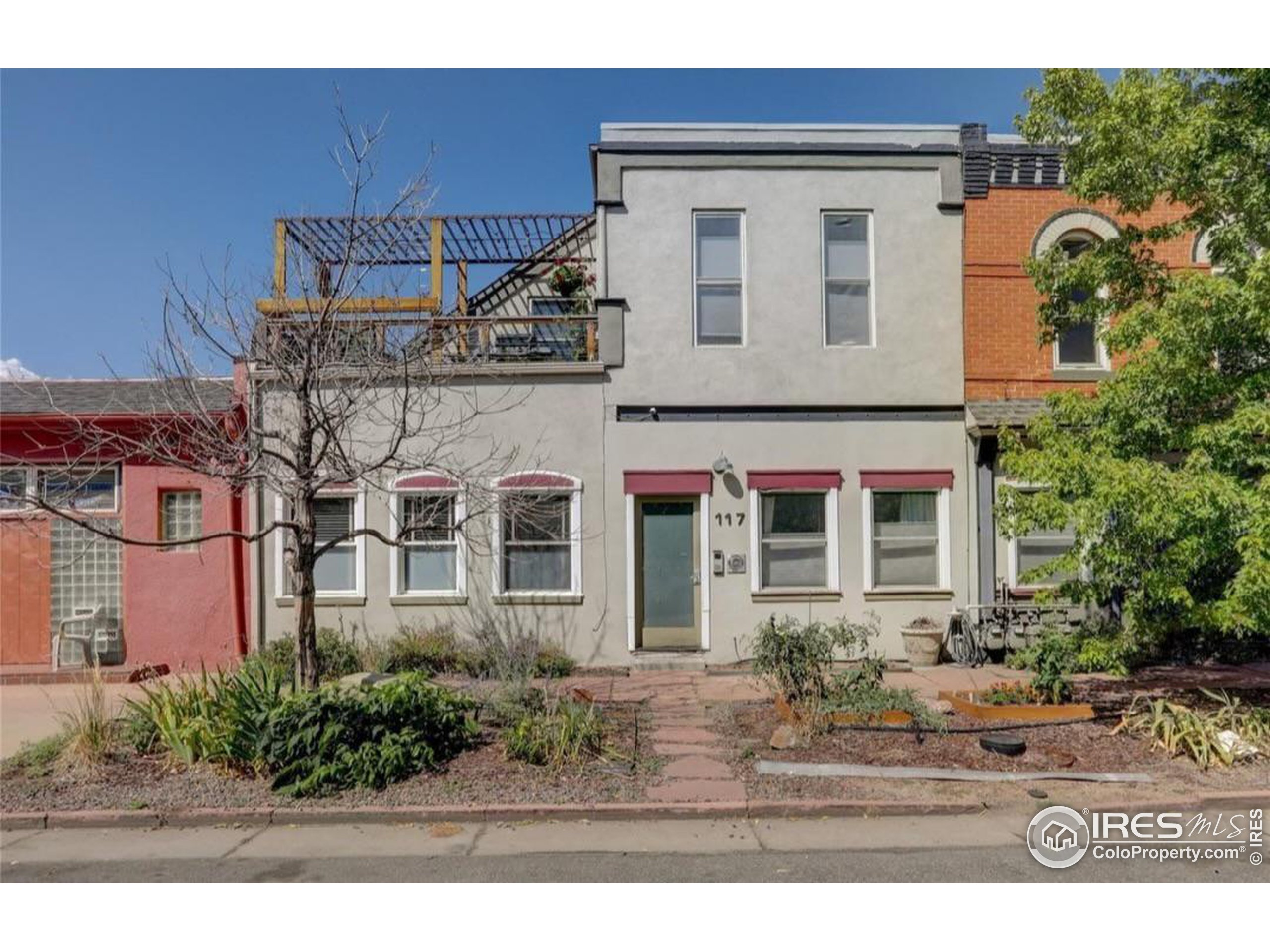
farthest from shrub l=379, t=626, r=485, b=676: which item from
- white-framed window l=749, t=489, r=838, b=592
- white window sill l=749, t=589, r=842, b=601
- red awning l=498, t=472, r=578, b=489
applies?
white-framed window l=749, t=489, r=838, b=592

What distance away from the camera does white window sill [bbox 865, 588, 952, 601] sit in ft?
38.2

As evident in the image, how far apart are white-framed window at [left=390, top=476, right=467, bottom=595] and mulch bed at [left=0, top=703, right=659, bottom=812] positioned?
15.0 ft

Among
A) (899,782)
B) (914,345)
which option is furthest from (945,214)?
(899,782)

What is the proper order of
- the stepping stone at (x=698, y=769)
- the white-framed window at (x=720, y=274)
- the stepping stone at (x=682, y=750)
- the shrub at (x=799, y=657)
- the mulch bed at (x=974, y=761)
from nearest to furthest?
the mulch bed at (x=974, y=761)
the stepping stone at (x=698, y=769)
the stepping stone at (x=682, y=750)
the shrub at (x=799, y=657)
the white-framed window at (x=720, y=274)

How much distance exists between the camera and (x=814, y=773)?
6887 mm

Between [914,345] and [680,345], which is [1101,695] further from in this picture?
[680,345]

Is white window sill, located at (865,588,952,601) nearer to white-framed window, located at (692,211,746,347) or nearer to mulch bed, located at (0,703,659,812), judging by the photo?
white-framed window, located at (692,211,746,347)

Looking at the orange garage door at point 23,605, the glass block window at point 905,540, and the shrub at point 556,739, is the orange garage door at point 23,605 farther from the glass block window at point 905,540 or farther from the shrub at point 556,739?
the glass block window at point 905,540

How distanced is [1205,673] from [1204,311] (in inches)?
231

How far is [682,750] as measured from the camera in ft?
25.2

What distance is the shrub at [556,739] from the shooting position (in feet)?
23.2

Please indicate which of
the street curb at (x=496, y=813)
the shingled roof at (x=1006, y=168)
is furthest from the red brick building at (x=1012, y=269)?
the street curb at (x=496, y=813)

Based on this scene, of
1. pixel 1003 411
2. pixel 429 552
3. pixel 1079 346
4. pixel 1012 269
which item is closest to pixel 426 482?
pixel 429 552

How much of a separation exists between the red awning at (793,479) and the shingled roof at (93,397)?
21.9 feet
